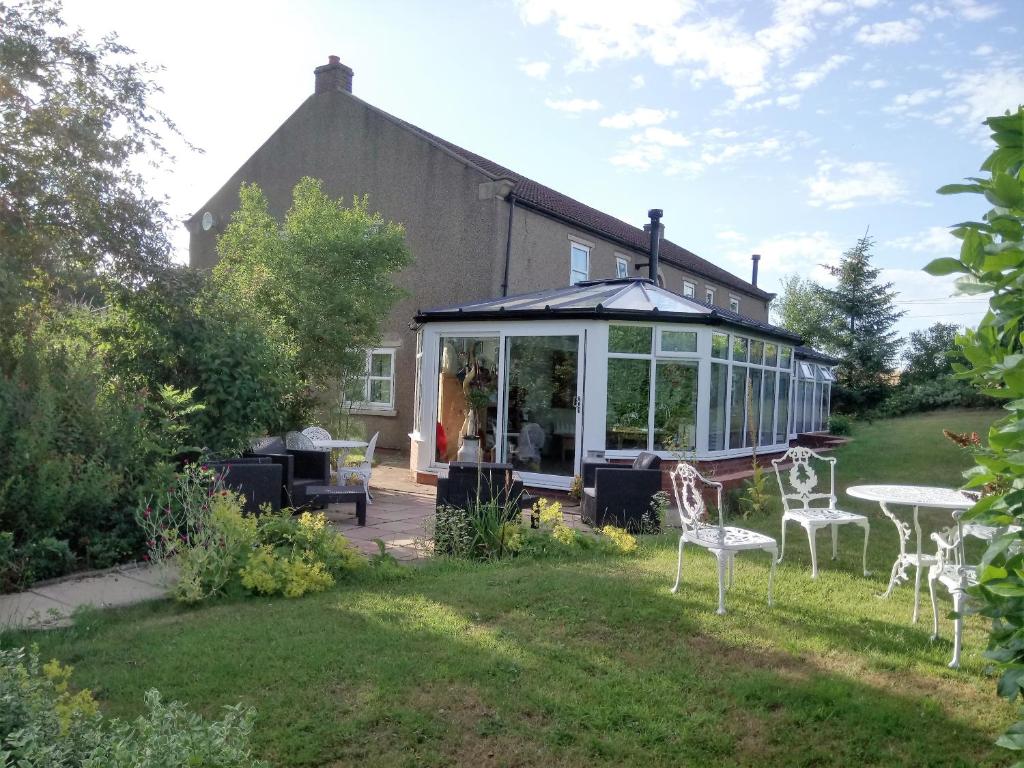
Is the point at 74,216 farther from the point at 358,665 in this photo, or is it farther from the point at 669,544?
the point at 669,544

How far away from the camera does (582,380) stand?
37.7ft

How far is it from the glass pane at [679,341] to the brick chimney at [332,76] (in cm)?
1324

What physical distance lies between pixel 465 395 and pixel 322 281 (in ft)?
12.3

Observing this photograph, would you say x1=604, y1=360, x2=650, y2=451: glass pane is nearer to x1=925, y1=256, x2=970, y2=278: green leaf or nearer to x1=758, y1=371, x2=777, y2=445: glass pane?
x1=758, y1=371, x2=777, y2=445: glass pane

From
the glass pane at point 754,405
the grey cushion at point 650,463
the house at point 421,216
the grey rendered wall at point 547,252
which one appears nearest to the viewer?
the grey cushion at point 650,463

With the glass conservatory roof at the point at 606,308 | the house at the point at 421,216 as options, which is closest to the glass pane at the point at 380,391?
the house at the point at 421,216

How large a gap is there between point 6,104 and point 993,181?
10082 millimetres

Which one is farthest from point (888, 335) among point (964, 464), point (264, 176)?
point (264, 176)

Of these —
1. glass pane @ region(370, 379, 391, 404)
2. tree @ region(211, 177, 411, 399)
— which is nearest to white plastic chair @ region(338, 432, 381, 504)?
tree @ region(211, 177, 411, 399)

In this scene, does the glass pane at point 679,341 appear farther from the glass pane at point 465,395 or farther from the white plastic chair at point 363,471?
the white plastic chair at point 363,471

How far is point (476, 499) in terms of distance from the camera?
7406mm

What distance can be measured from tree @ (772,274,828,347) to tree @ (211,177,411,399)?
19.7 metres

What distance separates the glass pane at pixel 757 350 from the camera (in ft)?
44.2

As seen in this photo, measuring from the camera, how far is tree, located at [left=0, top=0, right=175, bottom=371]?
8500mm
